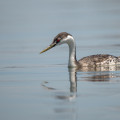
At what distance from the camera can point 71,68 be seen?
60.7 ft

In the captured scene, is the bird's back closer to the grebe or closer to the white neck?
the grebe

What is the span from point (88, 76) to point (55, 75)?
3.70 ft

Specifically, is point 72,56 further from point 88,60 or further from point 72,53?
point 88,60

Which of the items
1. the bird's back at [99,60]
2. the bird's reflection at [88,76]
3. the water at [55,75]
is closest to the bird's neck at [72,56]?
the bird's back at [99,60]

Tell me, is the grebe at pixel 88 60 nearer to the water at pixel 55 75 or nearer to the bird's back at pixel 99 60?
the bird's back at pixel 99 60

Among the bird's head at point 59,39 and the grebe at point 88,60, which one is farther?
the grebe at point 88,60

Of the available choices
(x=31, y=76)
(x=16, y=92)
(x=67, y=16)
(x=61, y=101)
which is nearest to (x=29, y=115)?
(x=61, y=101)

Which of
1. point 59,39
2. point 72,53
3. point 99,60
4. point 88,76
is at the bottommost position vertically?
point 88,76

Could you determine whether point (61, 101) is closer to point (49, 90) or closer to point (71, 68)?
point (49, 90)

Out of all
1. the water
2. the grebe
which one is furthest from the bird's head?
the water

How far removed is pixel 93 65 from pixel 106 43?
516 centimetres

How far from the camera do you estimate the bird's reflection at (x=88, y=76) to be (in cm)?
1304

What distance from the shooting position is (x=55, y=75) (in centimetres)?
1672

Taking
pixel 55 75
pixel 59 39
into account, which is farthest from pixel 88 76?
pixel 59 39
